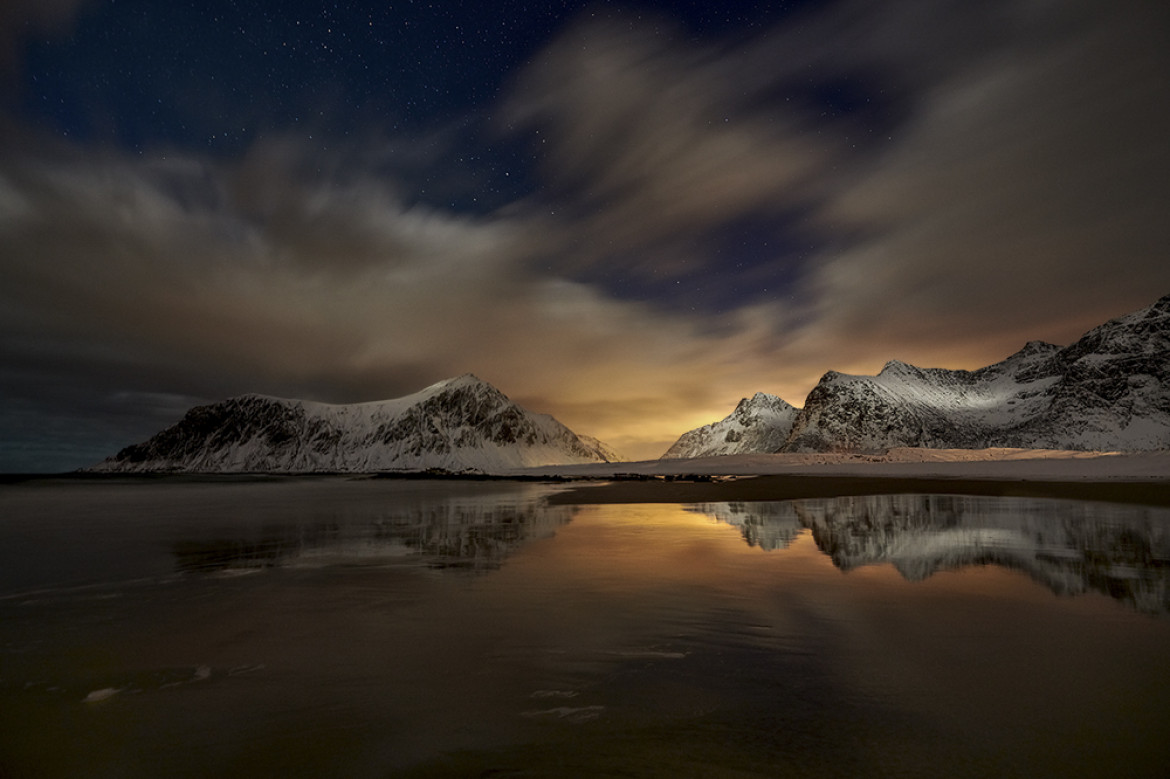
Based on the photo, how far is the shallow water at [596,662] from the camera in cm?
404

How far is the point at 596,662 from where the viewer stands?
20.0 feet

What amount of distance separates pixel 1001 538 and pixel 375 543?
17799 mm

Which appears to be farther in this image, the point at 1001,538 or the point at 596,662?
the point at 1001,538

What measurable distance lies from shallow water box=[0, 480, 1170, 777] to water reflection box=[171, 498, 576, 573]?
0.26 m

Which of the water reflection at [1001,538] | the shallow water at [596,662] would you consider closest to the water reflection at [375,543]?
the shallow water at [596,662]

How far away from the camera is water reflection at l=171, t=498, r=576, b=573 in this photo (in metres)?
12.9

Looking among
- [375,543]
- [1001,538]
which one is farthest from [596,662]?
[1001,538]

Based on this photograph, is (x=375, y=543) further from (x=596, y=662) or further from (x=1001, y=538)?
(x=1001, y=538)

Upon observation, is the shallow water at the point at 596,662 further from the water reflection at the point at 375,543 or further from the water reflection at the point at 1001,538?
the water reflection at the point at 375,543

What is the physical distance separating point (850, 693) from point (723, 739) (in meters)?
1.73

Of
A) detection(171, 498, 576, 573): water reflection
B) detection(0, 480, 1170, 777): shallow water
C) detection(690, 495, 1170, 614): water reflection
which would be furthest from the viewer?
detection(171, 498, 576, 573): water reflection

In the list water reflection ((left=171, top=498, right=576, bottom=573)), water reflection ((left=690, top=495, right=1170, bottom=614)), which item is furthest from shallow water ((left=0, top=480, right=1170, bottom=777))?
water reflection ((left=171, top=498, right=576, bottom=573))

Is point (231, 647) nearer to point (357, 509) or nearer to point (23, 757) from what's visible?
point (23, 757)

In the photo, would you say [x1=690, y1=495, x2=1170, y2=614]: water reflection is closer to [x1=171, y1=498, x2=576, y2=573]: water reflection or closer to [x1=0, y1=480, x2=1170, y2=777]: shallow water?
[x1=0, y1=480, x2=1170, y2=777]: shallow water
